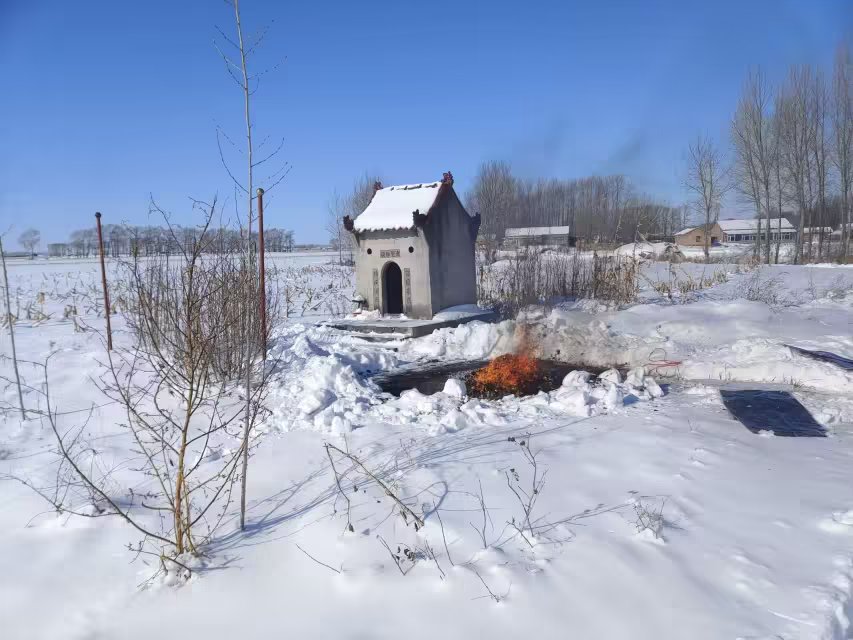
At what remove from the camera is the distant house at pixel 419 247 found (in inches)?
478

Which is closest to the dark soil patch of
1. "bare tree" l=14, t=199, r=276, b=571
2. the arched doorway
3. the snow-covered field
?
the snow-covered field

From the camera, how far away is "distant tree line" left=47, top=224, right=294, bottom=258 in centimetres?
445

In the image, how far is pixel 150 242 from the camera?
6270mm

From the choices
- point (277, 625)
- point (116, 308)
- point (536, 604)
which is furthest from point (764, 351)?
point (116, 308)

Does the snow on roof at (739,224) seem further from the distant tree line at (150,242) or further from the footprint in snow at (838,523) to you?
the footprint in snow at (838,523)

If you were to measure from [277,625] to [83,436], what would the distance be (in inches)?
154

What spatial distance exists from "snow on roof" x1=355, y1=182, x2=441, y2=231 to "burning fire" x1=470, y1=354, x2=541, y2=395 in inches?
199

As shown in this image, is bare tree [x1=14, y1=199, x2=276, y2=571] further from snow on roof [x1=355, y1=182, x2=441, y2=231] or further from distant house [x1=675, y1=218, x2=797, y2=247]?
distant house [x1=675, y1=218, x2=797, y2=247]

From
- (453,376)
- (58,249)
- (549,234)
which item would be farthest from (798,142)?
(58,249)

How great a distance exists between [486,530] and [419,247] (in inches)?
354

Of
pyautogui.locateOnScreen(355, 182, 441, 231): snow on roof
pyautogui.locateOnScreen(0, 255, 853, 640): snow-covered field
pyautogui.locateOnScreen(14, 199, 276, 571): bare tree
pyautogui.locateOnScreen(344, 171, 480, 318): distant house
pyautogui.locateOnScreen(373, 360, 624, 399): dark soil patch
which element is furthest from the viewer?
pyautogui.locateOnScreen(355, 182, 441, 231): snow on roof

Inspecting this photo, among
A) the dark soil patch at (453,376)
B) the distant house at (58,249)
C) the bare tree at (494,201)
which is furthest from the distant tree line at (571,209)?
the distant house at (58,249)

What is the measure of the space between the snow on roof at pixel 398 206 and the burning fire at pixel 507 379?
5.06m

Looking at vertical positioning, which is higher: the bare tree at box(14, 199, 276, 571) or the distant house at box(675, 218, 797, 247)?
the distant house at box(675, 218, 797, 247)
